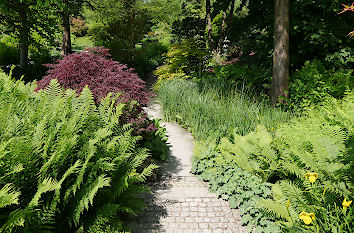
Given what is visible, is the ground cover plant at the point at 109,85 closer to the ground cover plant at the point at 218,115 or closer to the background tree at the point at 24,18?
the ground cover plant at the point at 218,115

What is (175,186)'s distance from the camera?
355 cm

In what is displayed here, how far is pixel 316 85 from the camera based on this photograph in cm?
541

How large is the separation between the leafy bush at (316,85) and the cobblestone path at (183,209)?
10.1ft

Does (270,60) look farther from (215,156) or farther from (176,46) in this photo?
(215,156)

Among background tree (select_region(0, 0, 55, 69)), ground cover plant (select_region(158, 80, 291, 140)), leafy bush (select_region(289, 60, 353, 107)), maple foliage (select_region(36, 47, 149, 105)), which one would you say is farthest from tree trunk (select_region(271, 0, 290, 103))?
background tree (select_region(0, 0, 55, 69))

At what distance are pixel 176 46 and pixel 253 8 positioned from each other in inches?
113

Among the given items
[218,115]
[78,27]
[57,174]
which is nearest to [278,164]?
[218,115]

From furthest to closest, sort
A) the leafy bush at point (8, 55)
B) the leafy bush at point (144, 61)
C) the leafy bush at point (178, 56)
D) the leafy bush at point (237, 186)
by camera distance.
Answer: the leafy bush at point (8, 55) < the leafy bush at point (144, 61) < the leafy bush at point (178, 56) < the leafy bush at point (237, 186)

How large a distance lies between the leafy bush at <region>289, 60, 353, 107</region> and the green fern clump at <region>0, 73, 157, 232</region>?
4.08m

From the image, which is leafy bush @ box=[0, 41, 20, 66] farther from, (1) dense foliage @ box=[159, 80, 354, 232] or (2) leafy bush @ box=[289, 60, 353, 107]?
(2) leafy bush @ box=[289, 60, 353, 107]

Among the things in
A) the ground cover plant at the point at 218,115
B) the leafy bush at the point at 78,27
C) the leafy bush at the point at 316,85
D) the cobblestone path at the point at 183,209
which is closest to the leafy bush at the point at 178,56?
the ground cover plant at the point at 218,115

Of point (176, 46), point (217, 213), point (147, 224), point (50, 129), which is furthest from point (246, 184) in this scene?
point (176, 46)

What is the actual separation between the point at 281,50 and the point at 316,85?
1.11m

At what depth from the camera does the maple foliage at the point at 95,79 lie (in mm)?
3865
